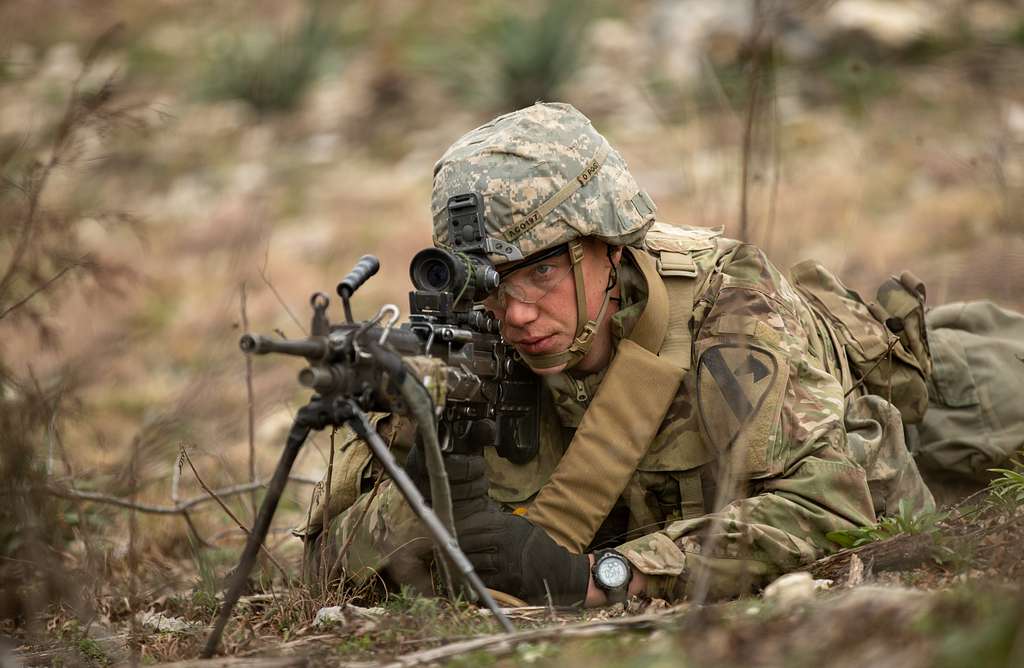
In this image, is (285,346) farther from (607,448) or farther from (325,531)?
(607,448)

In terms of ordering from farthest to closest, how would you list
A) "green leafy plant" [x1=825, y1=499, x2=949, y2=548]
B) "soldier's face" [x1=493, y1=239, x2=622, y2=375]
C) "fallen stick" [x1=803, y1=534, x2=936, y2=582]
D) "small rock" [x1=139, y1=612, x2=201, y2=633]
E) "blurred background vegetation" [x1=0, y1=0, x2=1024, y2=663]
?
"blurred background vegetation" [x1=0, y1=0, x2=1024, y2=663]
"soldier's face" [x1=493, y1=239, x2=622, y2=375]
"small rock" [x1=139, y1=612, x2=201, y2=633]
"green leafy plant" [x1=825, y1=499, x2=949, y2=548]
"fallen stick" [x1=803, y1=534, x2=936, y2=582]

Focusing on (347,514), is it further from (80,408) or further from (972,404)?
(972,404)

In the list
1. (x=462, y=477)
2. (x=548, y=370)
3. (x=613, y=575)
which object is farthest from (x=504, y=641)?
(x=548, y=370)

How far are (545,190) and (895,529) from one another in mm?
1479

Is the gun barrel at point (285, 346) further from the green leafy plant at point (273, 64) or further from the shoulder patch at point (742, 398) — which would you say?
the green leafy plant at point (273, 64)

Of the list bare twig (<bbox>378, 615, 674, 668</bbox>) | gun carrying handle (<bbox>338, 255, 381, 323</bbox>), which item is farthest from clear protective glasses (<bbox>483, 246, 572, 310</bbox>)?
bare twig (<bbox>378, 615, 674, 668</bbox>)

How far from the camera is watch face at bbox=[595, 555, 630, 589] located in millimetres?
3404

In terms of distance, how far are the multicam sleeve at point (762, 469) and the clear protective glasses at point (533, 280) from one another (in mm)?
520

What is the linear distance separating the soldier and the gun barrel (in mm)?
703

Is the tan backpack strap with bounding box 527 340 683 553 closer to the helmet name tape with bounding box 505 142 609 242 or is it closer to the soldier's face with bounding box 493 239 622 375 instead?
the soldier's face with bounding box 493 239 622 375

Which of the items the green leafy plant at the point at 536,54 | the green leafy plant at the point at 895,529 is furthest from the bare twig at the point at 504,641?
the green leafy plant at the point at 536,54

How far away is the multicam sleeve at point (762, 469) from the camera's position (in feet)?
11.1

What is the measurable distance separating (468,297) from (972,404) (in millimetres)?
2359

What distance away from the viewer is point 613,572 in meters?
3.42
